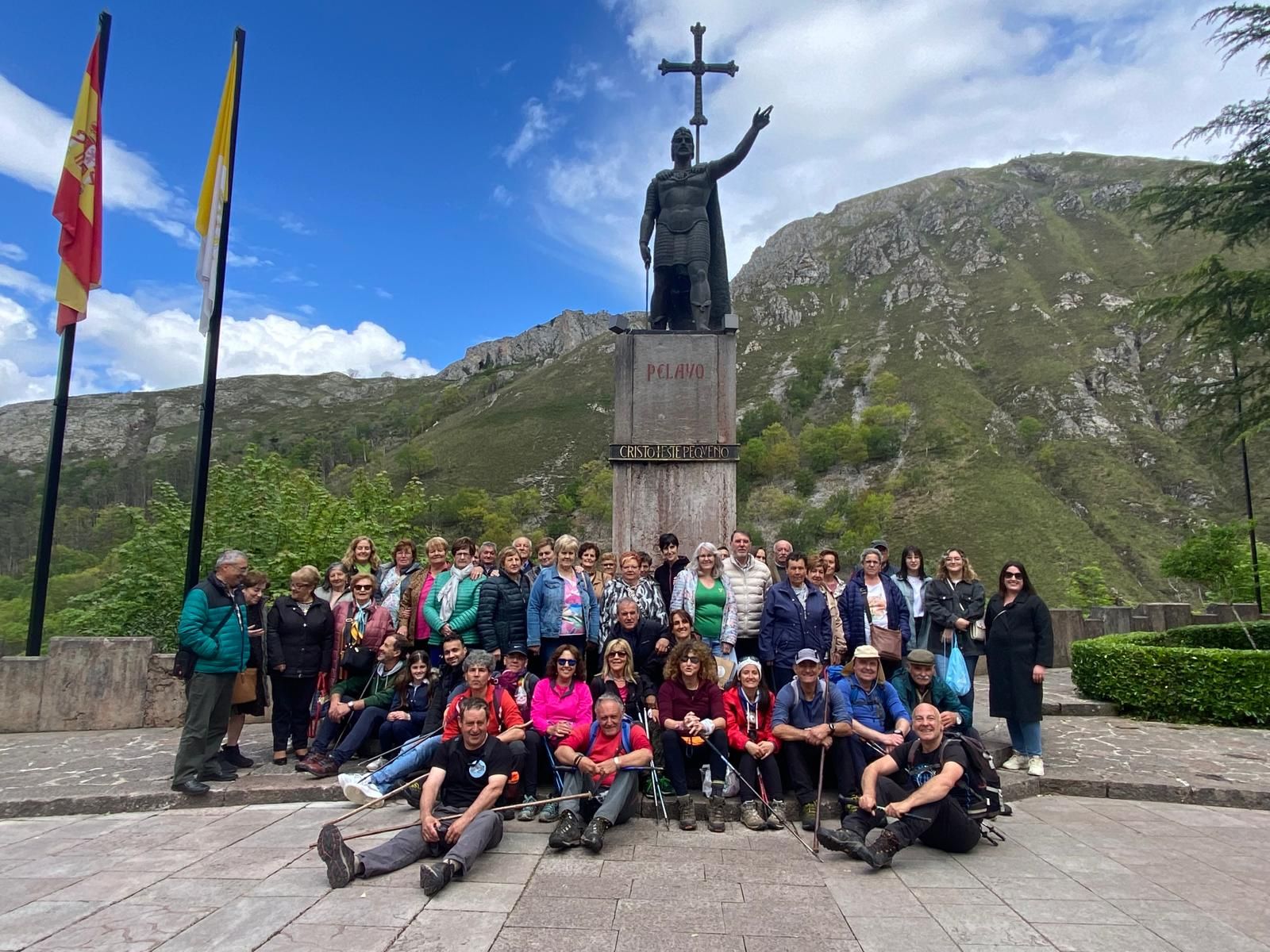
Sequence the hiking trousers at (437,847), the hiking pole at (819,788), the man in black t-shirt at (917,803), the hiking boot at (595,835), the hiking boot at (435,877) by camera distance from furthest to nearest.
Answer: the hiking pole at (819,788) → the hiking boot at (595,835) → the man in black t-shirt at (917,803) → the hiking trousers at (437,847) → the hiking boot at (435,877)

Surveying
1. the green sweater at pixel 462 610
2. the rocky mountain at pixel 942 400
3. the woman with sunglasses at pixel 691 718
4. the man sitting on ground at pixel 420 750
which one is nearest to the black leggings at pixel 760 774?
the woman with sunglasses at pixel 691 718

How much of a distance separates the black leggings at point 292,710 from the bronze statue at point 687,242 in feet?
19.5

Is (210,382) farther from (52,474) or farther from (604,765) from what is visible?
(604,765)

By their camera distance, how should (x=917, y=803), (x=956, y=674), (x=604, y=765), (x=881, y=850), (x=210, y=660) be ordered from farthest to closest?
(x=956, y=674) < (x=210, y=660) < (x=604, y=765) < (x=917, y=803) < (x=881, y=850)

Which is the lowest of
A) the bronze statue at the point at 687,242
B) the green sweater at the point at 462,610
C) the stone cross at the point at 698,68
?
the green sweater at the point at 462,610

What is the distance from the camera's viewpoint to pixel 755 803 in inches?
195

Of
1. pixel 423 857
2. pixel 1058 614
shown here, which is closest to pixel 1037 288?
pixel 1058 614

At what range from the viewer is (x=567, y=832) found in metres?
4.39

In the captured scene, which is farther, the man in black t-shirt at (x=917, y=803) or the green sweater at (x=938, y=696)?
the green sweater at (x=938, y=696)

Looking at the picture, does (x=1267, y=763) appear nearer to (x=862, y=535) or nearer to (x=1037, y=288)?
(x=862, y=535)

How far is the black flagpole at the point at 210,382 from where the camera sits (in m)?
7.38

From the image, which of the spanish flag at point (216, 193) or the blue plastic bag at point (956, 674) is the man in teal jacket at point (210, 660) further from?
the blue plastic bag at point (956, 674)

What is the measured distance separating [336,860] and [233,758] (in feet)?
9.50

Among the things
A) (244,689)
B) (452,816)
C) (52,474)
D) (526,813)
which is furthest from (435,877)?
(52,474)
